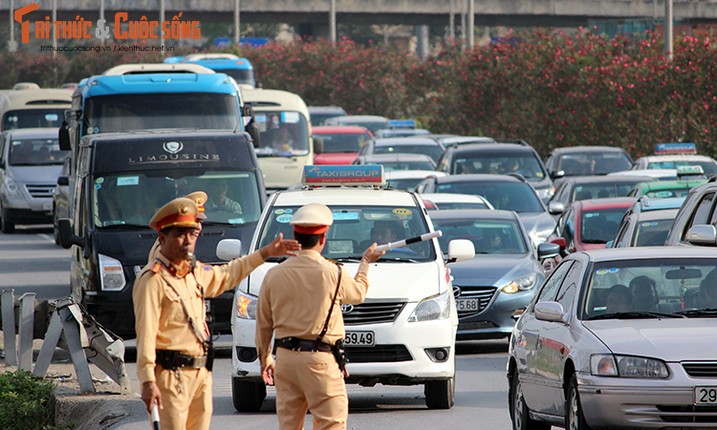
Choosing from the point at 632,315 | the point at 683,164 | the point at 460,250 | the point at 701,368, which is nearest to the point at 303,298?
the point at 701,368

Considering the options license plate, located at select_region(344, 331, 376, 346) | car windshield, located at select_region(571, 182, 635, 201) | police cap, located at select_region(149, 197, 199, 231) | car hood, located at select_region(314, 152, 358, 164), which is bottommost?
car hood, located at select_region(314, 152, 358, 164)

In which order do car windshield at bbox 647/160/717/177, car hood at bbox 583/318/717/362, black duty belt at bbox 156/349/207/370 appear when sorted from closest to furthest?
1. black duty belt at bbox 156/349/207/370
2. car hood at bbox 583/318/717/362
3. car windshield at bbox 647/160/717/177

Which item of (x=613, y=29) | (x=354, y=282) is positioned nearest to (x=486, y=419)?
(x=354, y=282)

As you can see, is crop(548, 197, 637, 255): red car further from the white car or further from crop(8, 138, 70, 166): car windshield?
crop(8, 138, 70, 166): car windshield

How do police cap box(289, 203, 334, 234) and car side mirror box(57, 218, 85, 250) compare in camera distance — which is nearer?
police cap box(289, 203, 334, 234)

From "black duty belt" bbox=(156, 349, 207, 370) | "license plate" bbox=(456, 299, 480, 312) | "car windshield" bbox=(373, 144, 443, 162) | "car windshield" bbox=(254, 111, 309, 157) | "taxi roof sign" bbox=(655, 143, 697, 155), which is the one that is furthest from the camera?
"car windshield" bbox=(373, 144, 443, 162)

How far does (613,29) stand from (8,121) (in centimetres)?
5291

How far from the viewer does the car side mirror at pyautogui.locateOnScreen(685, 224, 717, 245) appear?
12836 mm

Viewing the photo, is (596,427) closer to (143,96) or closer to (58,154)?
(143,96)

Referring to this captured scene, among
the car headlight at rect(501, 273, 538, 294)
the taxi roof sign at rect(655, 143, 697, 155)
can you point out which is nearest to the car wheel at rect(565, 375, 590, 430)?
the car headlight at rect(501, 273, 538, 294)

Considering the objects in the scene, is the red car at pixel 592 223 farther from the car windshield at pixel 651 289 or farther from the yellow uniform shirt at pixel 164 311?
the yellow uniform shirt at pixel 164 311

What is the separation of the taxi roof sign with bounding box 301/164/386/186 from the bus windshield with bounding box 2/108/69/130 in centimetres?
2389

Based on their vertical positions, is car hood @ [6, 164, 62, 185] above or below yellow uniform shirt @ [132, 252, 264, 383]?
below

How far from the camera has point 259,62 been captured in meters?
70.1
